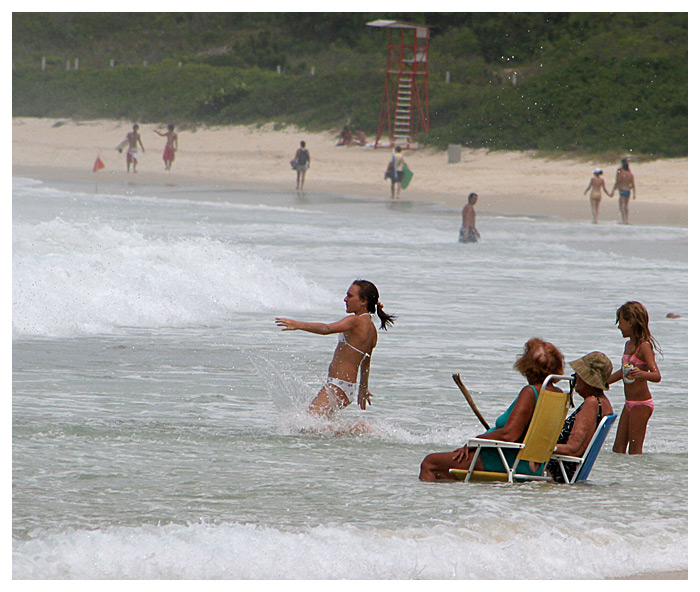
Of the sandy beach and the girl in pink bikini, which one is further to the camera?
the sandy beach

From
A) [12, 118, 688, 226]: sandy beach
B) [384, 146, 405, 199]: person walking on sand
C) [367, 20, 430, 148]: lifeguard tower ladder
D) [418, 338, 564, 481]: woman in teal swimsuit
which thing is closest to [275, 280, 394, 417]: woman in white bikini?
[418, 338, 564, 481]: woman in teal swimsuit

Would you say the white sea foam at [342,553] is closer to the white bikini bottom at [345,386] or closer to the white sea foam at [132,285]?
the white bikini bottom at [345,386]

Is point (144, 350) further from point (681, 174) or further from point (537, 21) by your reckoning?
point (537, 21)

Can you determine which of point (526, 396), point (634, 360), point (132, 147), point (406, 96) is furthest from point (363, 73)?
point (526, 396)

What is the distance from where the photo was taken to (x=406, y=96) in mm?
43469

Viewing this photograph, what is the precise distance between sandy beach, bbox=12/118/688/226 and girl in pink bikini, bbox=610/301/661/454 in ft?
64.3

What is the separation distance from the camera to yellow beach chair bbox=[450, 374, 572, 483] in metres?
5.26

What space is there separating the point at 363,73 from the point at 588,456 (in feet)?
139

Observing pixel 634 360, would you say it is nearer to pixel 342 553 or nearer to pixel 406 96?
pixel 342 553

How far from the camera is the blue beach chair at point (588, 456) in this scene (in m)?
5.46

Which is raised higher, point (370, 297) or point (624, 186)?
point (624, 186)

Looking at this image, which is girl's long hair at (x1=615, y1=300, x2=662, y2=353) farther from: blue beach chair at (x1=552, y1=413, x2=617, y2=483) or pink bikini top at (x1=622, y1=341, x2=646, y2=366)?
blue beach chair at (x1=552, y1=413, x2=617, y2=483)

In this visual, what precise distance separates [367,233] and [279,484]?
53.4 ft

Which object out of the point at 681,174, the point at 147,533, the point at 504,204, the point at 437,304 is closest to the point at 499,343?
the point at 437,304
